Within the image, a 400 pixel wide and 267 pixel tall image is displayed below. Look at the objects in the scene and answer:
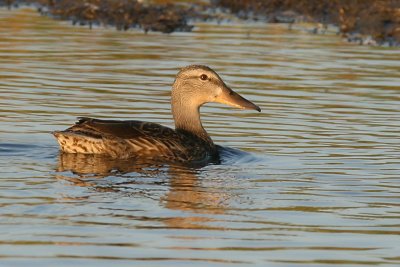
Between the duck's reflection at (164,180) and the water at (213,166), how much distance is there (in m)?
0.02

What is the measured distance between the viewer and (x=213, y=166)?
12.9 metres

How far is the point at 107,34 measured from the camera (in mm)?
22656

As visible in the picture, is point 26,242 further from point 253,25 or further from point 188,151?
point 253,25

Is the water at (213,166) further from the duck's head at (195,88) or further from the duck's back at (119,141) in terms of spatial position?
the duck's head at (195,88)

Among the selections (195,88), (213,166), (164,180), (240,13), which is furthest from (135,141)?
(240,13)

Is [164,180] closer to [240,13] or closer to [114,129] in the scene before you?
[114,129]

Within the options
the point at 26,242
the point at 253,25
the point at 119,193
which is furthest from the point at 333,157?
the point at 253,25

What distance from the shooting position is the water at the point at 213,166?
9016 millimetres

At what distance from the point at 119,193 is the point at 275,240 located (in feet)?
6.43

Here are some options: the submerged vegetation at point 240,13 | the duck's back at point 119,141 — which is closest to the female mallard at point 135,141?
the duck's back at point 119,141

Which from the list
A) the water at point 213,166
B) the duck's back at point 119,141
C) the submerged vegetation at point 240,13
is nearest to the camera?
the water at point 213,166

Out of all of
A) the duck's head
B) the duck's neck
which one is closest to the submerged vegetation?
the duck's head

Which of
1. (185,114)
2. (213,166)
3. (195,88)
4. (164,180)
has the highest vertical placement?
(195,88)

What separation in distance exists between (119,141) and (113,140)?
0.19 ft
